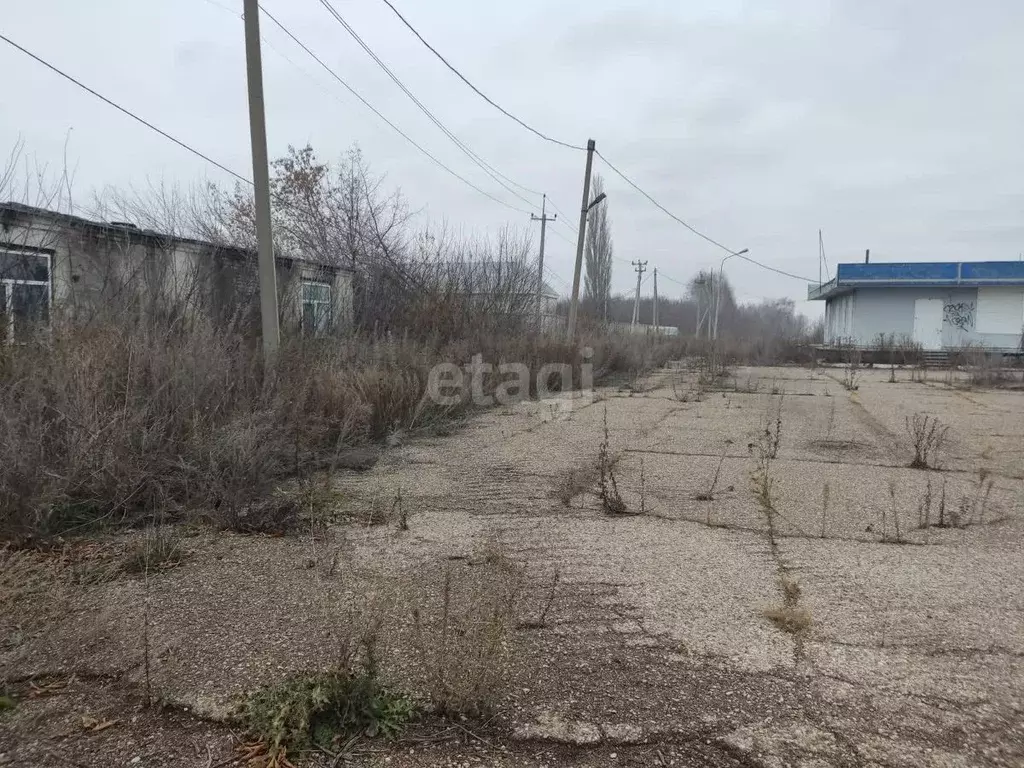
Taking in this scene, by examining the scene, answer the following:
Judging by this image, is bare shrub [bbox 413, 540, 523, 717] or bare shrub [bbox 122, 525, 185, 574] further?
bare shrub [bbox 122, 525, 185, 574]

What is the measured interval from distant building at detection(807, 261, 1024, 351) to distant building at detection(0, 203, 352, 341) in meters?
24.3

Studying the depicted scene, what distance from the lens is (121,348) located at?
16.5 feet

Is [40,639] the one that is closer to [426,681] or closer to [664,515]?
[426,681]

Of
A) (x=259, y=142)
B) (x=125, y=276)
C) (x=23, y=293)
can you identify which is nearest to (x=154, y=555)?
(x=23, y=293)

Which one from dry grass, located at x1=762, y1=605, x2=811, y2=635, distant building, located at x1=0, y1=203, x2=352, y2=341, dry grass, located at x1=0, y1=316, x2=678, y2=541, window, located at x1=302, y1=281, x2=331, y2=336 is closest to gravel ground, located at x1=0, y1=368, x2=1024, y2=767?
dry grass, located at x1=762, y1=605, x2=811, y2=635

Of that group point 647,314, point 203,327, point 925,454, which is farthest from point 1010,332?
point 647,314

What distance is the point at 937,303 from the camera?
28.4 meters

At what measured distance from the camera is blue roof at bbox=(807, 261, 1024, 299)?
26797 millimetres

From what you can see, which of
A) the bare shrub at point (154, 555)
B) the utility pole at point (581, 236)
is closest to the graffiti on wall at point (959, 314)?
the utility pole at point (581, 236)

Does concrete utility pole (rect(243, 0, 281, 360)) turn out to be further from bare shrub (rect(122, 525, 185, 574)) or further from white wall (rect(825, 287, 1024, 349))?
white wall (rect(825, 287, 1024, 349))

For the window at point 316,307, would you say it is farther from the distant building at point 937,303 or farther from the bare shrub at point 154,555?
the distant building at point 937,303

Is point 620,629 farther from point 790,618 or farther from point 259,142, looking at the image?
point 259,142

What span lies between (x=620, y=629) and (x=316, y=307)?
9456 mm

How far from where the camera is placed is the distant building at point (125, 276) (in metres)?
6.71
